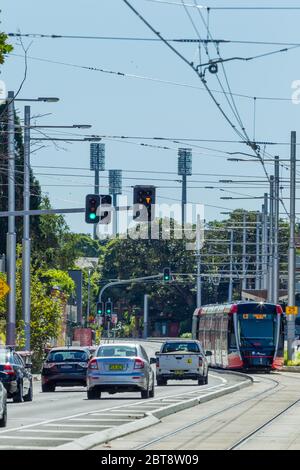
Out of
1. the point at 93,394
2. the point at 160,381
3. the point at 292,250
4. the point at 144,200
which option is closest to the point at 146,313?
the point at 292,250

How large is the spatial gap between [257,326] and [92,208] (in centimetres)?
→ 2459

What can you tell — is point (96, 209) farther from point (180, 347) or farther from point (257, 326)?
point (257, 326)

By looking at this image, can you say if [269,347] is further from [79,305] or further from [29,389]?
[79,305]

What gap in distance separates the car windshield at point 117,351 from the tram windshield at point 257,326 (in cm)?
2629

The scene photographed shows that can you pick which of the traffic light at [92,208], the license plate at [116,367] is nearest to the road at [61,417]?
the license plate at [116,367]

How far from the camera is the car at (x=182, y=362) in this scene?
5341cm

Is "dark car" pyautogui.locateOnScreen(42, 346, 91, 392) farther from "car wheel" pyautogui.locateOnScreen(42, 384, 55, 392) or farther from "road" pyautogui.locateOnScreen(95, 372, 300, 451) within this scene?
"road" pyautogui.locateOnScreen(95, 372, 300, 451)

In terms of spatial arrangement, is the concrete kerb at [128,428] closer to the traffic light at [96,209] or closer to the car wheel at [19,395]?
the car wheel at [19,395]

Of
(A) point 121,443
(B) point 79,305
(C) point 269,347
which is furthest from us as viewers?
(B) point 79,305

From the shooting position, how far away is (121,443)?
22.4m

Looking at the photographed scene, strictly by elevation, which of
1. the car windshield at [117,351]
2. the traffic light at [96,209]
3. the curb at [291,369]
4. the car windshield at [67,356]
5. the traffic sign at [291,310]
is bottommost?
the curb at [291,369]

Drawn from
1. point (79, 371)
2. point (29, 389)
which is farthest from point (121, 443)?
point (79, 371)

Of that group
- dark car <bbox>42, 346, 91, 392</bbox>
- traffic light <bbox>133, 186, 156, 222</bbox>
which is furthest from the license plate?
dark car <bbox>42, 346, 91, 392</bbox>
